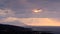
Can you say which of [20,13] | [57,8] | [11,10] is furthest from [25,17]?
[57,8]

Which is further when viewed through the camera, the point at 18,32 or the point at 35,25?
the point at 35,25

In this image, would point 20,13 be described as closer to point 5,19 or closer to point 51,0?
point 5,19

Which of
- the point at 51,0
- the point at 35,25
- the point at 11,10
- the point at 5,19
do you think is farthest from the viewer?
the point at 35,25

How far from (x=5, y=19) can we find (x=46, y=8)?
246 centimetres

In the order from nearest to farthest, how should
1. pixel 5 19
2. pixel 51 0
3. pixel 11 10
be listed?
pixel 51 0 < pixel 11 10 < pixel 5 19

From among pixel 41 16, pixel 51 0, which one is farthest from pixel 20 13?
pixel 51 0

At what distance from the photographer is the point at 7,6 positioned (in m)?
8.84

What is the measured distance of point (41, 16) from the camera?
10102mm

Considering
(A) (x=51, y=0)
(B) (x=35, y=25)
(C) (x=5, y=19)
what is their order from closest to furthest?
(A) (x=51, y=0) < (C) (x=5, y=19) < (B) (x=35, y=25)

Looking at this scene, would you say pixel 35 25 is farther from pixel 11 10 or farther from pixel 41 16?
pixel 11 10

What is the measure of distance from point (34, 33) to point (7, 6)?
2347 mm

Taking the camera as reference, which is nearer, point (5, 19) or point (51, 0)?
point (51, 0)

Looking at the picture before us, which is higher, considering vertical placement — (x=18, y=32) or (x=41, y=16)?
(x=41, y=16)

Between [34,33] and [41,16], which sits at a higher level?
[41,16]
